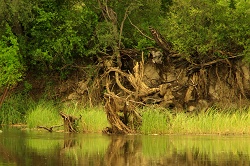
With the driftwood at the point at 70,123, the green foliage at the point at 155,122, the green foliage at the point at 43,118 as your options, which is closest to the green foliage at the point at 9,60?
the green foliage at the point at 43,118

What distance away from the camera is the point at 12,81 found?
34.1 meters

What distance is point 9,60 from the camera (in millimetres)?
33781

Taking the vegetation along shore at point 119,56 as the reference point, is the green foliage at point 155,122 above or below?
below

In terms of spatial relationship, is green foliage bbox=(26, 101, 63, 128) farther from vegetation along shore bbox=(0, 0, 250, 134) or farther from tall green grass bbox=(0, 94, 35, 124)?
tall green grass bbox=(0, 94, 35, 124)

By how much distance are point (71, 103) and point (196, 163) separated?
1998cm

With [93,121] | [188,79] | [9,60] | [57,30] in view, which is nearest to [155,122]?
[93,121]

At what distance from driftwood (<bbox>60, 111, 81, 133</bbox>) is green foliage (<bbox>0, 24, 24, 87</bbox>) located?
739 centimetres

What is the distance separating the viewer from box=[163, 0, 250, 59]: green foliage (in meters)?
30.7

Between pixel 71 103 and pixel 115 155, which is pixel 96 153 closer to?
pixel 115 155

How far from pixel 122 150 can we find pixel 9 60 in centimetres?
1582

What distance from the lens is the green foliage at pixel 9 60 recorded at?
33.7m

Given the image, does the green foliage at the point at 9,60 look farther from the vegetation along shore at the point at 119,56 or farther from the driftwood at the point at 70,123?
the driftwood at the point at 70,123

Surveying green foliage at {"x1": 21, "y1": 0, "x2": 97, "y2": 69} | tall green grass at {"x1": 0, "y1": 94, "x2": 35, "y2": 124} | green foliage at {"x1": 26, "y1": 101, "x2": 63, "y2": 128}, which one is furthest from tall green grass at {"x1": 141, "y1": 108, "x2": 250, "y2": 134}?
tall green grass at {"x1": 0, "y1": 94, "x2": 35, "y2": 124}

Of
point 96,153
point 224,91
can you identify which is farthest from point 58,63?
point 96,153
